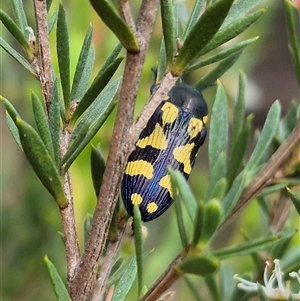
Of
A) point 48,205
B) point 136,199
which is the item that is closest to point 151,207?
point 136,199

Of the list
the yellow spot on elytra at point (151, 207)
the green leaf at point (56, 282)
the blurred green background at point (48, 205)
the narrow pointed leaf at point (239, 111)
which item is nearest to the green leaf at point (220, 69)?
the narrow pointed leaf at point (239, 111)

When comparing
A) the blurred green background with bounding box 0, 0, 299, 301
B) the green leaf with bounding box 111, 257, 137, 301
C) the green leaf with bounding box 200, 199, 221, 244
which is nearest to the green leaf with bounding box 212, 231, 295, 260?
the green leaf with bounding box 200, 199, 221, 244

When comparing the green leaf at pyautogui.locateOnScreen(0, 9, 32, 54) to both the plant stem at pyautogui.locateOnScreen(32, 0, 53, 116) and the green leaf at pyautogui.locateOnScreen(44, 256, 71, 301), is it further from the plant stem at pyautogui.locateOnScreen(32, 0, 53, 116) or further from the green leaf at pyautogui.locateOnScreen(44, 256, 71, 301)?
the green leaf at pyautogui.locateOnScreen(44, 256, 71, 301)

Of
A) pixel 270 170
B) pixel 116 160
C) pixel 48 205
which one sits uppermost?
pixel 116 160

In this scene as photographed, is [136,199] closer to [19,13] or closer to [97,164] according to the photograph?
[97,164]

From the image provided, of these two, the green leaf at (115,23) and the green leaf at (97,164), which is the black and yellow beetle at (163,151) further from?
the green leaf at (115,23)

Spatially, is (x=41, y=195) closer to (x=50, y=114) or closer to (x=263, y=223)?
(x=263, y=223)

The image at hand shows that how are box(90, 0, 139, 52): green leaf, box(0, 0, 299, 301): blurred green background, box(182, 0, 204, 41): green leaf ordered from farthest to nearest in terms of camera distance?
box(0, 0, 299, 301): blurred green background < box(182, 0, 204, 41): green leaf < box(90, 0, 139, 52): green leaf
